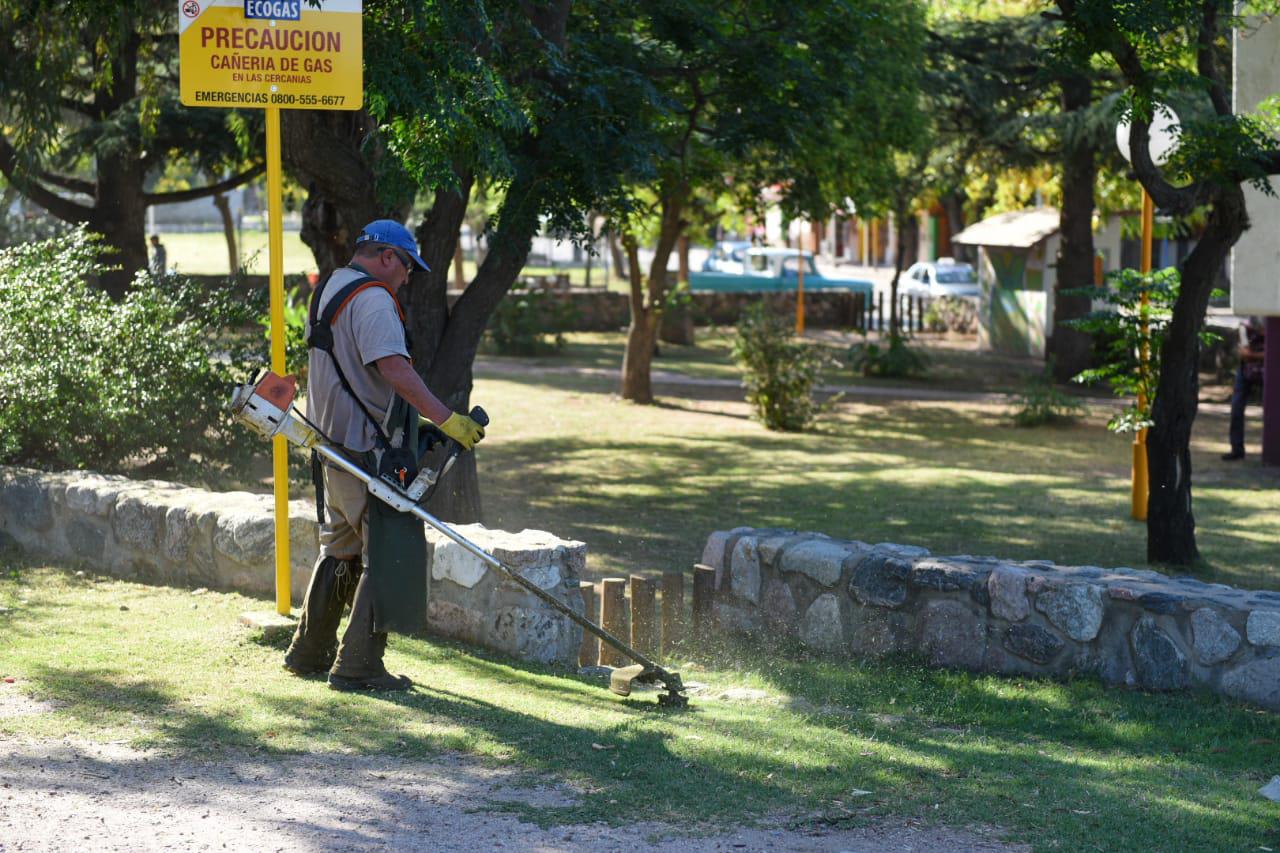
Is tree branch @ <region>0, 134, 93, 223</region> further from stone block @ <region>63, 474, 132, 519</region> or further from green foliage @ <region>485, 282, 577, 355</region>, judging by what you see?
green foliage @ <region>485, 282, 577, 355</region>

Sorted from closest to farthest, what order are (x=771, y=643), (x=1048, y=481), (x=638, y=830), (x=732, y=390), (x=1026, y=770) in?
(x=638, y=830) < (x=1026, y=770) < (x=771, y=643) < (x=1048, y=481) < (x=732, y=390)

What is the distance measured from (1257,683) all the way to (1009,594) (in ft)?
3.49

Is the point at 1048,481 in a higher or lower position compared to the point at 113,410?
lower

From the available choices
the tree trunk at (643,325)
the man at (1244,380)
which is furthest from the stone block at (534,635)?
the tree trunk at (643,325)

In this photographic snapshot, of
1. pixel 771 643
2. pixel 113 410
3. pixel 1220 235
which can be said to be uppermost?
pixel 1220 235

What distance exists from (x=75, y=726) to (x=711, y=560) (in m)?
3.40

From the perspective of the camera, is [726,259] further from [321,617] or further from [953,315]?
[321,617]

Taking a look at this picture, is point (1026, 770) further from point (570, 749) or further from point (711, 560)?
point (711, 560)

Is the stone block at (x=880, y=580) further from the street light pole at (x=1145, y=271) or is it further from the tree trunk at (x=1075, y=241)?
the tree trunk at (x=1075, y=241)

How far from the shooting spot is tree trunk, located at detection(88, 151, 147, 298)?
17.0m

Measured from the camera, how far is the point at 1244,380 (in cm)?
1608

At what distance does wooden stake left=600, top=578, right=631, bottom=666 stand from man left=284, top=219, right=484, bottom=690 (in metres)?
1.23

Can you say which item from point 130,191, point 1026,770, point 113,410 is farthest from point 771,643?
point 130,191

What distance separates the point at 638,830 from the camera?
4.51 metres
